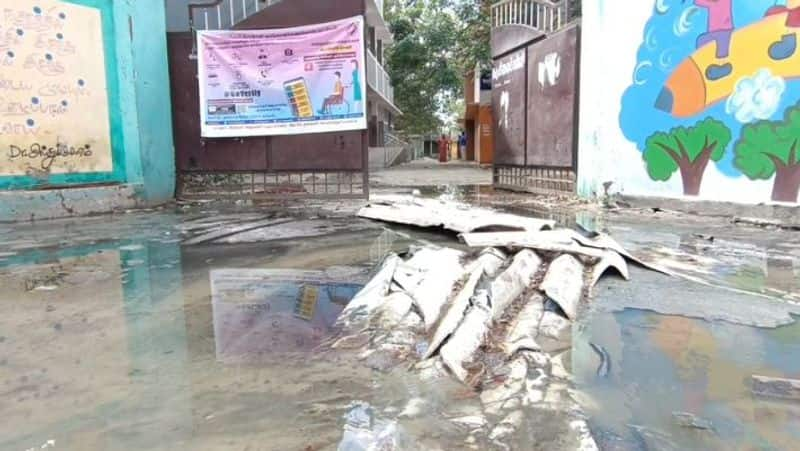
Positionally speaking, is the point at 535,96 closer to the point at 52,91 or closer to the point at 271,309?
the point at 52,91

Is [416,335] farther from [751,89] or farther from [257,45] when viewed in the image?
[257,45]

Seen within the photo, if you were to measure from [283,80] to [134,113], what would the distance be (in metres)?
2.15

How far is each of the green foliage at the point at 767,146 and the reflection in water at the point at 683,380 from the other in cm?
409

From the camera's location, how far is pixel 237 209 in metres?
8.50

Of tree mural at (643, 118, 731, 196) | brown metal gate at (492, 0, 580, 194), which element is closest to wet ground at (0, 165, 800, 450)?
tree mural at (643, 118, 731, 196)

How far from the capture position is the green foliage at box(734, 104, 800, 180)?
6301 millimetres

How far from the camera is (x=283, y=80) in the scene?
8719 millimetres

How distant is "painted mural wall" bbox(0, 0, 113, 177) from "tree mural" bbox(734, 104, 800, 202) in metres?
8.03

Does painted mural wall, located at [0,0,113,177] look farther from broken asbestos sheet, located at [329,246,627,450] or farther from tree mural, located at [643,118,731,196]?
tree mural, located at [643,118,731,196]

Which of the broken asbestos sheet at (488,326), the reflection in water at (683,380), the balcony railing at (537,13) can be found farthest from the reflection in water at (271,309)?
the balcony railing at (537,13)

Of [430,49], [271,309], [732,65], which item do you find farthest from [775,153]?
[430,49]

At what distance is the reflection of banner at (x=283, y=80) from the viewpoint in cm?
858

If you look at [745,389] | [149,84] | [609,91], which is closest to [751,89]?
[609,91]

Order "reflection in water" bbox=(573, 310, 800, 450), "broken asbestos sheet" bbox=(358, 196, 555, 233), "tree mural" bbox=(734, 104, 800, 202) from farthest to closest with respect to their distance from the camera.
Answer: "tree mural" bbox=(734, 104, 800, 202)
"broken asbestos sheet" bbox=(358, 196, 555, 233)
"reflection in water" bbox=(573, 310, 800, 450)
